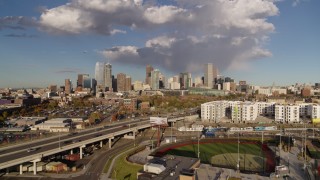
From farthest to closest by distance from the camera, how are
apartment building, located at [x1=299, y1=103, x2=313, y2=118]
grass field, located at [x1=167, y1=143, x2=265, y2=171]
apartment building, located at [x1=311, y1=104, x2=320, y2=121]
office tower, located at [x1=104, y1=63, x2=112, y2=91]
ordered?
office tower, located at [x1=104, y1=63, x2=112, y2=91] < apartment building, located at [x1=299, y1=103, x2=313, y2=118] < apartment building, located at [x1=311, y1=104, x2=320, y2=121] < grass field, located at [x1=167, y1=143, x2=265, y2=171]

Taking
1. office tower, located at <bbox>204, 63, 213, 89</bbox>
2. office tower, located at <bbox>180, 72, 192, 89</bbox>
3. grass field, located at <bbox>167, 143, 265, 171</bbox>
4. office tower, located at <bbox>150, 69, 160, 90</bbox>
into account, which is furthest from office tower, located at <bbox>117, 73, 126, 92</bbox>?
grass field, located at <bbox>167, 143, 265, 171</bbox>

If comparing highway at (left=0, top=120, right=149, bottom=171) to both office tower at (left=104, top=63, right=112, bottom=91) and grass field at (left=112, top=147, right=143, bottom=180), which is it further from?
office tower at (left=104, top=63, right=112, bottom=91)

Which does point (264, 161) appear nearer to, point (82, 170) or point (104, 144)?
point (82, 170)

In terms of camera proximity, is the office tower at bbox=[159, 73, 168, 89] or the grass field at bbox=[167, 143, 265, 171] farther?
the office tower at bbox=[159, 73, 168, 89]

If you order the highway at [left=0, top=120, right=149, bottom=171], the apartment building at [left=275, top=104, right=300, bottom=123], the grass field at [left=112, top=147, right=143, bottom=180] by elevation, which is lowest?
the grass field at [left=112, top=147, right=143, bottom=180]

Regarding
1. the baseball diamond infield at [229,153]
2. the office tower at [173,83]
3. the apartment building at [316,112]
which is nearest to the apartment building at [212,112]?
the apartment building at [316,112]

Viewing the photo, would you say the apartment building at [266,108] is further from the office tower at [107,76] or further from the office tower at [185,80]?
the office tower at [185,80]

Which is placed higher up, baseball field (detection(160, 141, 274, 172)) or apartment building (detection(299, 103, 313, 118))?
apartment building (detection(299, 103, 313, 118))

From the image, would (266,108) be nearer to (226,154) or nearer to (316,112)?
(316,112)

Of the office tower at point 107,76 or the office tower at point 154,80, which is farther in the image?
→ the office tower at point 107,76
